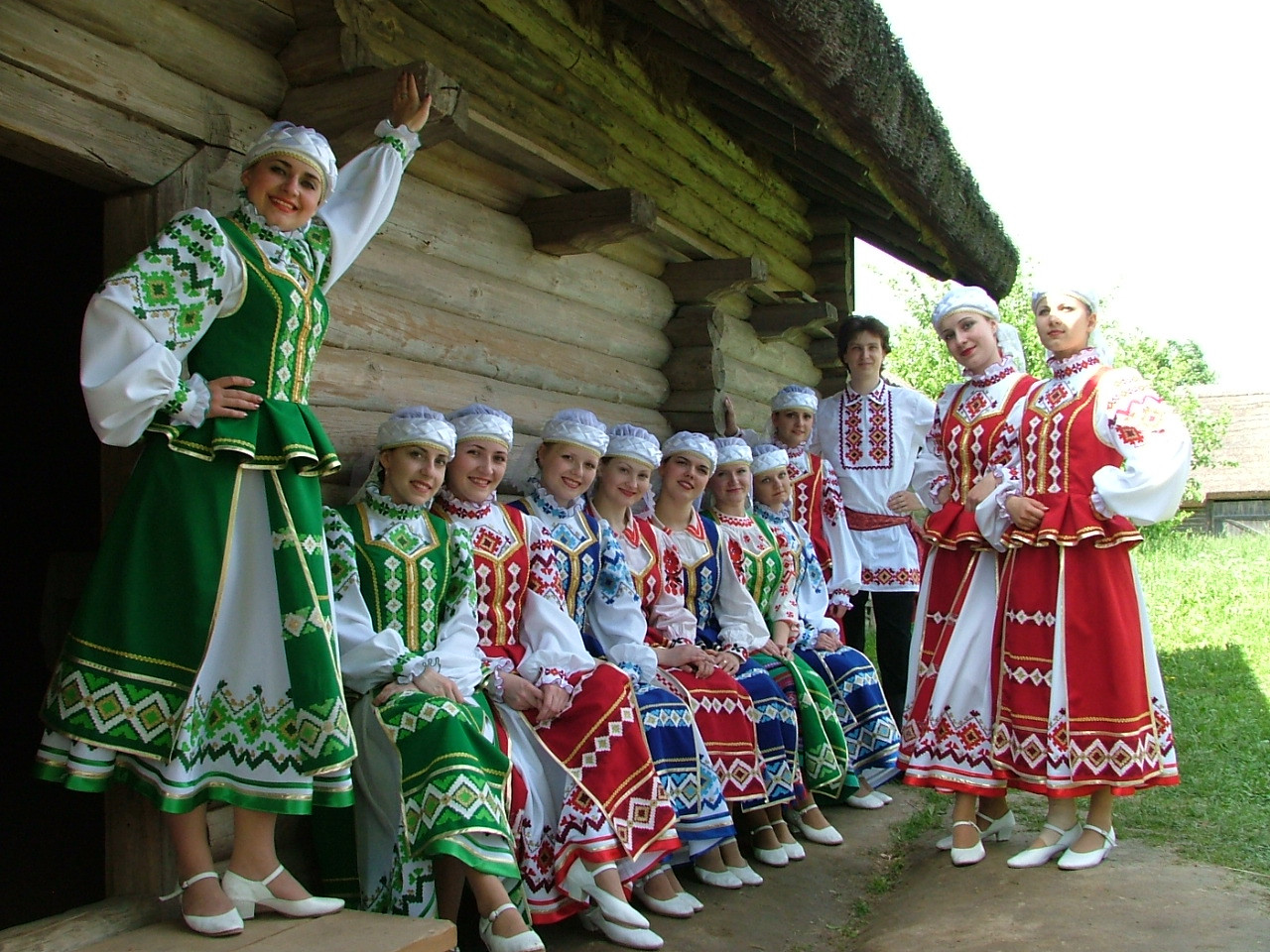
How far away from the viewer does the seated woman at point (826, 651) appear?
4797 mm

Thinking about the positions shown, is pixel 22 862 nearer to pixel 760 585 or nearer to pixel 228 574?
pixel 228 574

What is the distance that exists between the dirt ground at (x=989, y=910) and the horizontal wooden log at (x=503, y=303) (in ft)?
6.60

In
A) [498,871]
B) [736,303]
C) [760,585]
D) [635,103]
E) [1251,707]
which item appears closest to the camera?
[498,871]

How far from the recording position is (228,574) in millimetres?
2619

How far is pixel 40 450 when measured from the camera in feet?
15.7

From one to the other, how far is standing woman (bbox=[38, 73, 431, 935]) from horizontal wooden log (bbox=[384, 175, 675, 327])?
1077 mm

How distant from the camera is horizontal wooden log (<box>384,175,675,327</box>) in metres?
3.90

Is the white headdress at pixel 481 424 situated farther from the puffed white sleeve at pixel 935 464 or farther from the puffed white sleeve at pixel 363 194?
the puffed white sleeve at pixel 935 464

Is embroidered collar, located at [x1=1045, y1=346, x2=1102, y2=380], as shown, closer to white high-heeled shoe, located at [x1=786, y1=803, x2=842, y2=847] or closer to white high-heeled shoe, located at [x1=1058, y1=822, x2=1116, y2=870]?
white high-heeled shoe, located at [x1=1058, y1=822, x2=1116, y2=870]

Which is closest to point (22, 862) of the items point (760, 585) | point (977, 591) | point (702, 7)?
point (760, 585)

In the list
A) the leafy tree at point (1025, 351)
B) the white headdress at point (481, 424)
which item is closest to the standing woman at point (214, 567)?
the white headdress at point (481, 424)

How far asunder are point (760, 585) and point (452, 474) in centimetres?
155

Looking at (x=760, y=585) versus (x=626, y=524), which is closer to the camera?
(x=626, y=524)

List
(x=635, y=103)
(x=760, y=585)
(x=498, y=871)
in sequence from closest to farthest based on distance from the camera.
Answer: (x=498, y=871) < (x=760, y=585) < (x=635, y=103)
